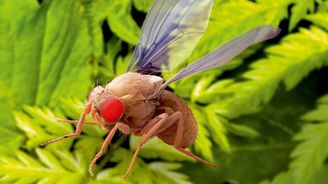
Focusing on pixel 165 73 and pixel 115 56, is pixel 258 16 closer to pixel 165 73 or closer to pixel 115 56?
pixel 115 56

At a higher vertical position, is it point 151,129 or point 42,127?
point 151,129

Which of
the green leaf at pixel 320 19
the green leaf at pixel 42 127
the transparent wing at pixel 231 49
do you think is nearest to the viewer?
the transparent wing at pixel 231 49

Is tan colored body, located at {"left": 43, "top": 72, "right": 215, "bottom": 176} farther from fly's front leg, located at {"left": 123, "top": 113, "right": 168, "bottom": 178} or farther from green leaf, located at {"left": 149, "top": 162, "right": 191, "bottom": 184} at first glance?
green leaf, located at {"left": 149, "top": 162, "right": 191, "bottom": 184}

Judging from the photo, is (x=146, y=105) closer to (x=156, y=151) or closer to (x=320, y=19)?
(x=156, y=151)

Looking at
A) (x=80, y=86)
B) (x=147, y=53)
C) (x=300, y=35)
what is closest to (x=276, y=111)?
(x=300, y=35)

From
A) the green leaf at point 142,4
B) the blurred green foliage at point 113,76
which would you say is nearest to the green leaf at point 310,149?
the blurred green foliage at point 113,76

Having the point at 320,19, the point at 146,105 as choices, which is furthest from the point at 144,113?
the point at 320,19

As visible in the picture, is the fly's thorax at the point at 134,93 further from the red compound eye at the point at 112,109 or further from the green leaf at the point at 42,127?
the green leaf at the point at 42,127
